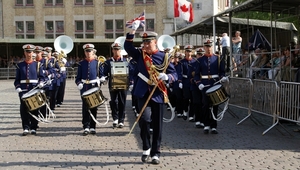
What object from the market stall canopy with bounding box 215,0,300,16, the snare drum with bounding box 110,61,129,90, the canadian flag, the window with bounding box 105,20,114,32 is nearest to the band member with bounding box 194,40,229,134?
the snare drum with bounding box 110,61,129,90

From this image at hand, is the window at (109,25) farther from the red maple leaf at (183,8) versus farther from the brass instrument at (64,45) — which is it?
the brass instrument at (64,45)

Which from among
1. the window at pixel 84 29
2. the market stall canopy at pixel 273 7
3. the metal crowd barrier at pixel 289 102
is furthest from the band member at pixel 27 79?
the window at pixel 84 29

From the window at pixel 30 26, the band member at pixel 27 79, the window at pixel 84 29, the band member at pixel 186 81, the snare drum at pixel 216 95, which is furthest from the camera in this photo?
the window at pixel 30 26

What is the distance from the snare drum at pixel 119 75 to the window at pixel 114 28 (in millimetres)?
35236

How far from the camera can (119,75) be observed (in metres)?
12.0

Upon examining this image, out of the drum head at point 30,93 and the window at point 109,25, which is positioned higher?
the window at point 109,25

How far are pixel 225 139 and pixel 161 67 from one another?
270 centimetres

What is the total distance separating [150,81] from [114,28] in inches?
1549

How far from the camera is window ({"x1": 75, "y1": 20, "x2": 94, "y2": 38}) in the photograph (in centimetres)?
4716

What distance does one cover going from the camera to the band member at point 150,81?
320 inches

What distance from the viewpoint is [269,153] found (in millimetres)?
8641

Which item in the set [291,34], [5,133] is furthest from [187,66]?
[291,34]

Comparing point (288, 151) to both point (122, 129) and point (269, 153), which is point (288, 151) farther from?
point (122, 129)

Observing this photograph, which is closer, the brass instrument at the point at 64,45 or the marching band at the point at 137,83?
the marching band at the point at 137,83
